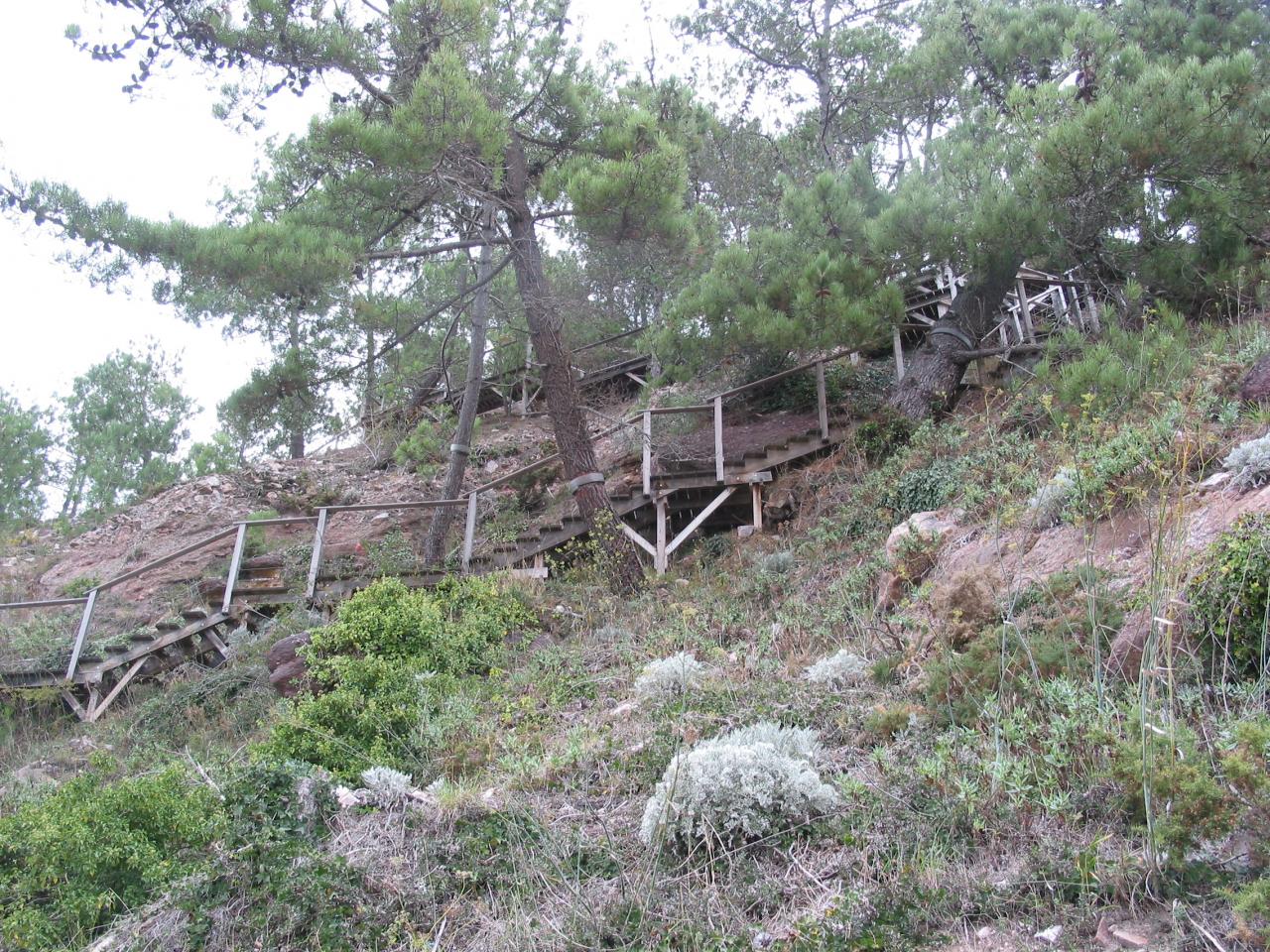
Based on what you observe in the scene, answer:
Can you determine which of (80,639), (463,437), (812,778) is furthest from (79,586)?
(812,778)

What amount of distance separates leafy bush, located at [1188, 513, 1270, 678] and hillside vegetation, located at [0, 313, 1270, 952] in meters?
0.01

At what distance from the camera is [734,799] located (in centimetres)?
405

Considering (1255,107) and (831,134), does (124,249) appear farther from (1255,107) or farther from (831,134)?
(831,134)

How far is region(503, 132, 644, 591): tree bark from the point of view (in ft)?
36.1

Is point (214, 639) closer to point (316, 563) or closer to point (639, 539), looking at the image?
point (316, 563)

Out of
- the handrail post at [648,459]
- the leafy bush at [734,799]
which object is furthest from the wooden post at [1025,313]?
the leafy bush at [734,799]

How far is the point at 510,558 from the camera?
1127cm

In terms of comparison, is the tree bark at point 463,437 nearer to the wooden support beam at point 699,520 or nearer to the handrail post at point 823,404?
the wooden support beam at point 699,520

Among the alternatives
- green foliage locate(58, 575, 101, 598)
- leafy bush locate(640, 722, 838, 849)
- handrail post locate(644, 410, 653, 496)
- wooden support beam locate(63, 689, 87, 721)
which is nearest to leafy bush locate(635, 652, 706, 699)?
leafy bush locate(640, 722, 838, 849)

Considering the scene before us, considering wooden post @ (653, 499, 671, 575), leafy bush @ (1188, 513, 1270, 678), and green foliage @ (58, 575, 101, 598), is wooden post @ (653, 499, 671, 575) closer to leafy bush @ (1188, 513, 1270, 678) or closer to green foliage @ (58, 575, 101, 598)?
leafy bush @ (1188, 513, 1270, 678)

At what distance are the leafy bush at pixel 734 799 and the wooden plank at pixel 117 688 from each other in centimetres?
857

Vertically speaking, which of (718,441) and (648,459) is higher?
(718,441)

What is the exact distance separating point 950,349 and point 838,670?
816cm

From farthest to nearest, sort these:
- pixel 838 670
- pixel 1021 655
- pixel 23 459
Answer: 1. pixel 23 459
2. pixel 838 670
3. pixel 1021 655
